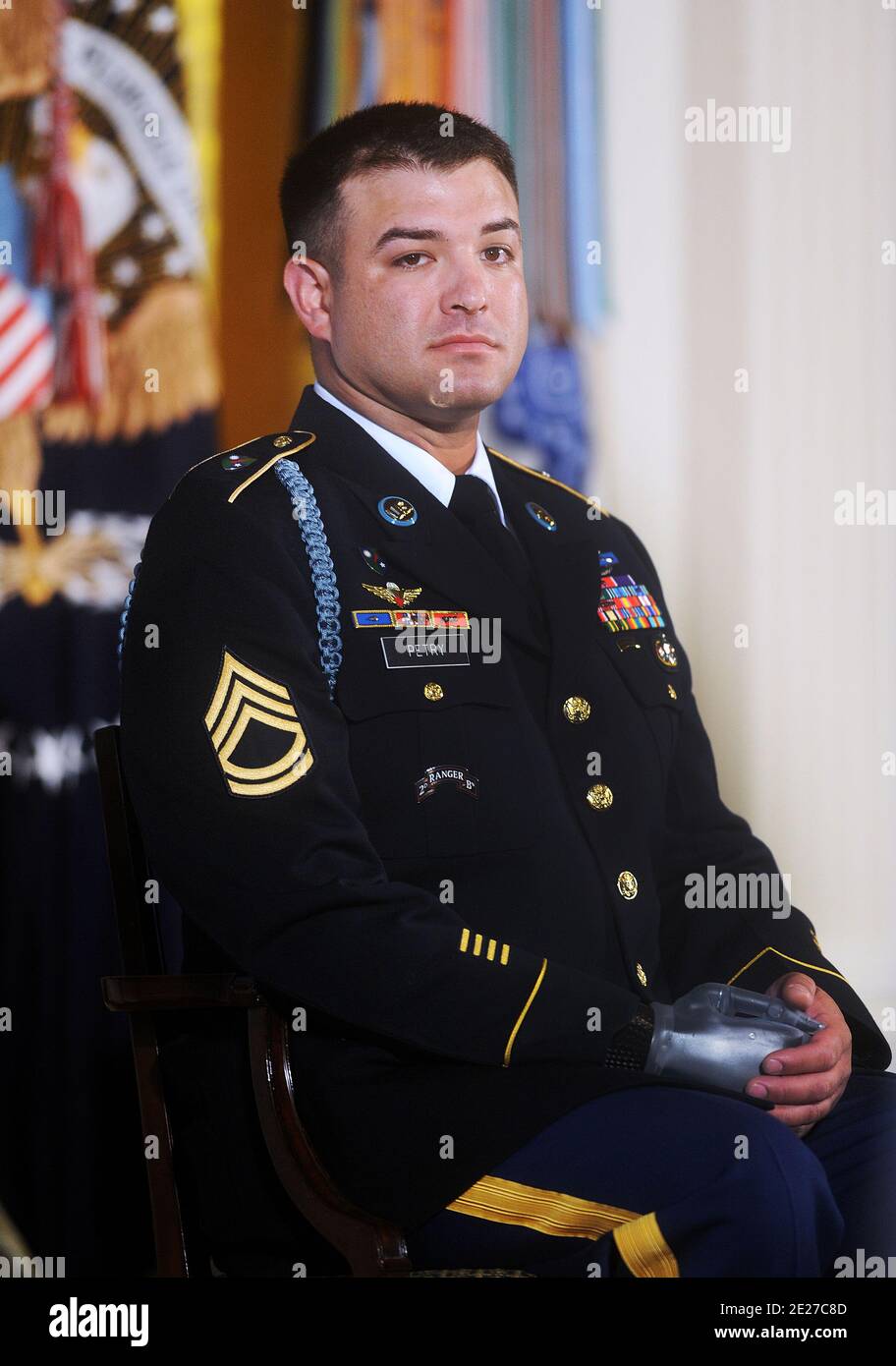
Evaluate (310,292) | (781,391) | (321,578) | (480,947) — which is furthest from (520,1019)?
(781,391)

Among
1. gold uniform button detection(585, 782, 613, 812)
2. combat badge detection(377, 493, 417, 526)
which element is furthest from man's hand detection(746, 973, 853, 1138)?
combat badge detection(377, 493, 417, 526)

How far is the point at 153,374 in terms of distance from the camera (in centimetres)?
222

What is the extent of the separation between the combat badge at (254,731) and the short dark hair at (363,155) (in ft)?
1.95

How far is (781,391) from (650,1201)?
132 cm

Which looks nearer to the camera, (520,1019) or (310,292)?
(520,1019)

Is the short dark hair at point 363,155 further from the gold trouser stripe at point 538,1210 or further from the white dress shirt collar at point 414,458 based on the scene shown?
the gold trouser stripe at point 538,1210

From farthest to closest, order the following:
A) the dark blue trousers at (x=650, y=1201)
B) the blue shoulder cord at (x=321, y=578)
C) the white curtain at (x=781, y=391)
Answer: the white curtain at (x=781, y=391), the blue shoulder cord at (x=321, y=578), the dark blue trousers at (x=650, y=1201)

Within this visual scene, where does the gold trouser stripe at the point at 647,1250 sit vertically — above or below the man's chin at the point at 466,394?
below

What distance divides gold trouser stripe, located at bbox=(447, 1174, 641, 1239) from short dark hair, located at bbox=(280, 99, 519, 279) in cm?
110

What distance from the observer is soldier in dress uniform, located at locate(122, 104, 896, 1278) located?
1526 mm

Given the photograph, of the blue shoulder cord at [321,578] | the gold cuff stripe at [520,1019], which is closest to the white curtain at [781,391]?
the blue shoulder cord at [321,578]

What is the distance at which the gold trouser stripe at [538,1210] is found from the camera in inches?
59.2

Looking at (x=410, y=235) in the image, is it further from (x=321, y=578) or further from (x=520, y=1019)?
(x=520, y=1019)

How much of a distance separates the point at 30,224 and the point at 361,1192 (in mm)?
1447
